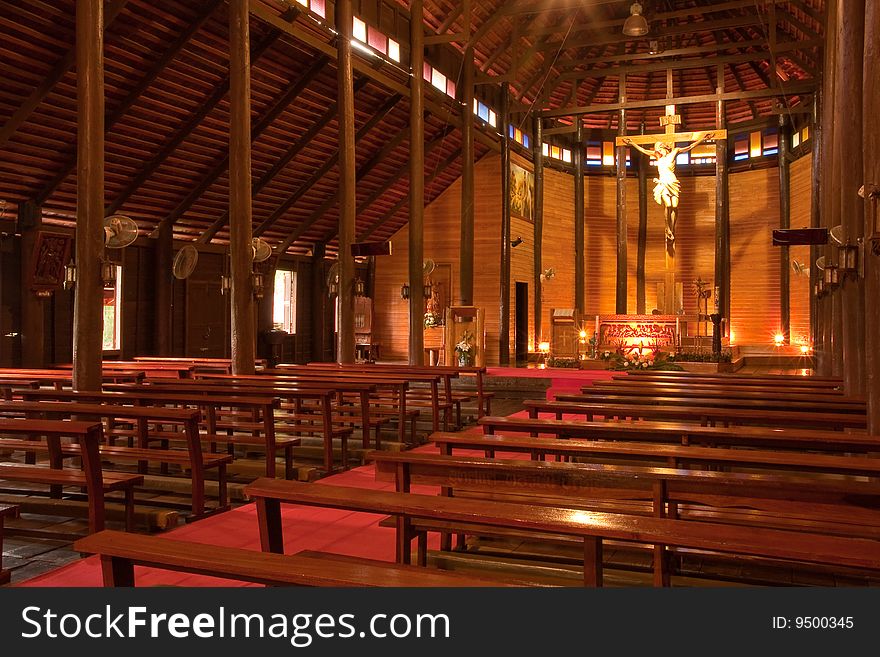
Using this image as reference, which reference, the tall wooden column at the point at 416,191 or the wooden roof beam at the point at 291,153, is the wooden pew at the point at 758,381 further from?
the wooden roof beam at the point at 291,153

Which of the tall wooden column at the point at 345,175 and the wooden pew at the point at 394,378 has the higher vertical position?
the tall wooden column at the point at 345,175

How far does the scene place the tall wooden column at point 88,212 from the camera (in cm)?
774

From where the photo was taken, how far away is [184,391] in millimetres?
6465

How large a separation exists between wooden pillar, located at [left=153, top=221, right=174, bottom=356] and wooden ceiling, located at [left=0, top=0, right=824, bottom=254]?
33 cm

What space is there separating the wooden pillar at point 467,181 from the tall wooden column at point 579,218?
216 inches

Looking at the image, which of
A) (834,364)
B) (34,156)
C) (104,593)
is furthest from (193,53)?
(104,593)

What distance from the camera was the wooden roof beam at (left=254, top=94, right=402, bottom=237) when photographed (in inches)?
612

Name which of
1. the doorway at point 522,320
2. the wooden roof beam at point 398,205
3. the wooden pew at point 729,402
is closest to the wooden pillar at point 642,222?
the doorway at point 522,320

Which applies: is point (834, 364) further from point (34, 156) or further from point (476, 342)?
point (34, 156)

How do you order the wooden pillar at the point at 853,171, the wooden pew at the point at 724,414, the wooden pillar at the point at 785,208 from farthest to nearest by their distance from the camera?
the wooden pillar at the point at 785,208 → the wooden pillar at the point at 853,171 → the wooden pew at the point at 724,414

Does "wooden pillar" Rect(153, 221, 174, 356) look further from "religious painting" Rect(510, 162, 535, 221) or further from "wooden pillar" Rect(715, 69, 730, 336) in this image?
"wooden pillar" Rect(715, 69, 730, 336)

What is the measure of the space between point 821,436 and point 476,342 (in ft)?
37.0

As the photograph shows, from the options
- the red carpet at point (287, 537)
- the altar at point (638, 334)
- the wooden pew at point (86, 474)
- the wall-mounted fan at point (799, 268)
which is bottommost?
the red carpet at point (287, 537)

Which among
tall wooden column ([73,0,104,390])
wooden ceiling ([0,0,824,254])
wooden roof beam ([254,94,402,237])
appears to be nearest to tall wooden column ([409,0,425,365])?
wooden ceiling ([0,0,824,254])
